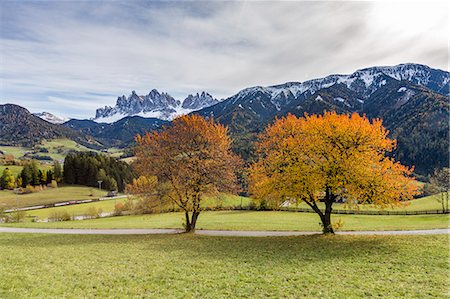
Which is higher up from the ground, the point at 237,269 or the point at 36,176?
the point at 36,176

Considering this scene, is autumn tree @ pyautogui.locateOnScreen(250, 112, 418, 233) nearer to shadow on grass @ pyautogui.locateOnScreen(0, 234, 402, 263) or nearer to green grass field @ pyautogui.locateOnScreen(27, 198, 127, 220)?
shadow on grass @ pyautogui.locateOnScreen(0, 234, 402, 263)

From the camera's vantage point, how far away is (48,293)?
1402 centimetres

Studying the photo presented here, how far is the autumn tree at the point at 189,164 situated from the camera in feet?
111

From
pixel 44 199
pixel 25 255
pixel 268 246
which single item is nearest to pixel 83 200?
pixel 44 199

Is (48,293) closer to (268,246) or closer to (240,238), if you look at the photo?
(268,246)

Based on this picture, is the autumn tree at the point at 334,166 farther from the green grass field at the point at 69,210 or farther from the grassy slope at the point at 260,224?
the green grass field at the point at 69,210

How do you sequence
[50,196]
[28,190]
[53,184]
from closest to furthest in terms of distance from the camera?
[50,196], [28,190], [53,184]

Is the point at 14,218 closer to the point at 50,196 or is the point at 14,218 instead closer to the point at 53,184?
the point at 50,196

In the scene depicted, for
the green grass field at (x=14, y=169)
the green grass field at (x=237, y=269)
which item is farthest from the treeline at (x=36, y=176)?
the green grass field at (x=237, y=269)

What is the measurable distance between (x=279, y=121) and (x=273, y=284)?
19414mm

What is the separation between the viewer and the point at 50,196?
117 metres

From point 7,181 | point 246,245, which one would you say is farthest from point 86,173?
Result: point 246,245

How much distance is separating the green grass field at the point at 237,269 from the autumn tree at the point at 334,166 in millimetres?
4129

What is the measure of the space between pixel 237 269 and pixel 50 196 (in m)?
122
